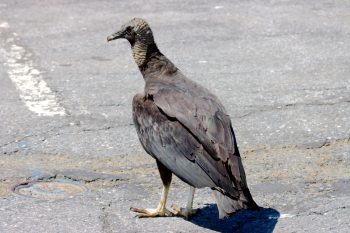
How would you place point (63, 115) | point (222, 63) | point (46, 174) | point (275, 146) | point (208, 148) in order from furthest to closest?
point (222, 63)
point (63, 115)
point (275, 146)
point (46, 174)
point (208, 148)

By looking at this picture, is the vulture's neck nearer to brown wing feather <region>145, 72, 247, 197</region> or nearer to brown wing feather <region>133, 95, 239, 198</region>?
brown wing feather <region>145, 72, 247, 197</region>

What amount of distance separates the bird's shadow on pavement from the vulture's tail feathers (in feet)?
1.21

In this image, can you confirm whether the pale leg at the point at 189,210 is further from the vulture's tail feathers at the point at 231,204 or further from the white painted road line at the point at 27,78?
the white painted road line at the point at 27,78

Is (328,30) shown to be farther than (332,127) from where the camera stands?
Yes

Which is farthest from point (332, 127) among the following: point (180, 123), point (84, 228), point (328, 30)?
point (328, 30)

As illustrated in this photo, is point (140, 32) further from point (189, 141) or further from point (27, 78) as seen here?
point (27, 78)

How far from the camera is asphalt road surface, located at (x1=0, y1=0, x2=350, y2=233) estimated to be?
552 centimetres

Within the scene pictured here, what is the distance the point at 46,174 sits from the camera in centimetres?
609

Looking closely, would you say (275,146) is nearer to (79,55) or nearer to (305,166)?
(305,166)

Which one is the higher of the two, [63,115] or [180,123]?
[180,123]

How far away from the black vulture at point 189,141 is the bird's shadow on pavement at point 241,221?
10 cm

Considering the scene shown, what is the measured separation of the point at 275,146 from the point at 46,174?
5.54 ft

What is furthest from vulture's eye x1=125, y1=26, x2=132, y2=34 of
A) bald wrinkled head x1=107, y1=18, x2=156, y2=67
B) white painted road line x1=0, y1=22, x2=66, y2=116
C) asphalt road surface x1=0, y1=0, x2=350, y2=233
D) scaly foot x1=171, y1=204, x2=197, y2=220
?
white painted road line x1=0, y1=22, x2=66, y2=116

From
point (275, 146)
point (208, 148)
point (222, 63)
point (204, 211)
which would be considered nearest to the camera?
point (208, 148)
